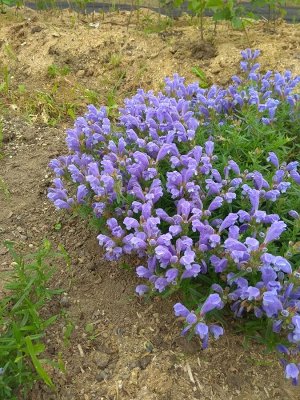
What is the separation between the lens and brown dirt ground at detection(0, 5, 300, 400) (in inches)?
95.7

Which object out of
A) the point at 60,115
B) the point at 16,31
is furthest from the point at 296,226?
the point at 16,31

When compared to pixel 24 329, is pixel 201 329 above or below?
above

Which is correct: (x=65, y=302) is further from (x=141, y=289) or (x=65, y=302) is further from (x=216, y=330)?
(x=216, y=330)

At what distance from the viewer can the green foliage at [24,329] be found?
7.51 ft

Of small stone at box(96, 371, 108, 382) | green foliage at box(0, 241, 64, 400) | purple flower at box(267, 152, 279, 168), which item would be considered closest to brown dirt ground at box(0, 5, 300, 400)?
small stone at box(96, 371, 108, 382)

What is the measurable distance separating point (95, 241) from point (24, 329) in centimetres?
89

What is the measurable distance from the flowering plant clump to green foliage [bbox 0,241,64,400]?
1.42 feet

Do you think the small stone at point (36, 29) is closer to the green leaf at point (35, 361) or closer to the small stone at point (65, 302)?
the small stone at point (65, 302)

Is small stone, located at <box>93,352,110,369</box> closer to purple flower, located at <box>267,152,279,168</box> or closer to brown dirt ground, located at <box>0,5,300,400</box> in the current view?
brown dirt ground, located at <box>0,5,300,400</box>

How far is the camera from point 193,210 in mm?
2445

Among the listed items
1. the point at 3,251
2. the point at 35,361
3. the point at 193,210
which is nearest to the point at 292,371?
the point at 193,210

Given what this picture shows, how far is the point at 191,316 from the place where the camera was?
87.2 inches

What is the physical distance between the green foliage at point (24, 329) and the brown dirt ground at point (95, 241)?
4.3 inches

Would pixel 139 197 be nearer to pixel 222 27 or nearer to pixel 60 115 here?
pixel 60 115
